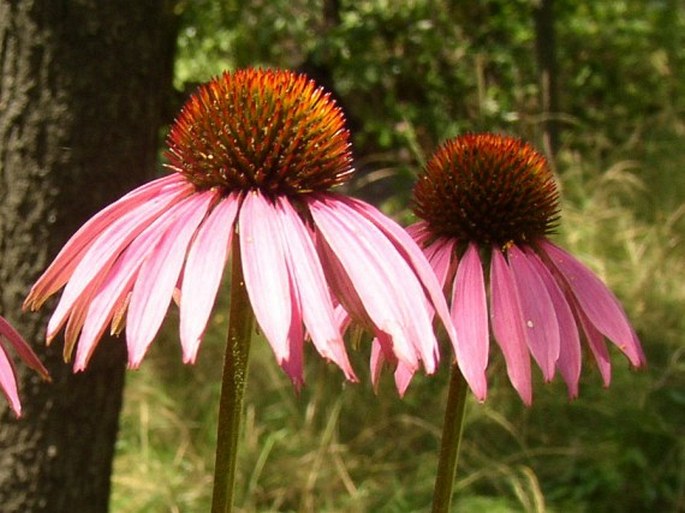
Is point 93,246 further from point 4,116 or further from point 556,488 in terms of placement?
point 556,488

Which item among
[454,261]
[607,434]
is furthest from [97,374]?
[607,434]

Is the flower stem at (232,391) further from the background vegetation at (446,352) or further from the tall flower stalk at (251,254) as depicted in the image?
the background vegetation at (446,352)

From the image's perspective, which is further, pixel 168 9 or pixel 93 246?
pixel 168 9

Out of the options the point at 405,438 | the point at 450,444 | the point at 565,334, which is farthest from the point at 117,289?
the point at 405,438

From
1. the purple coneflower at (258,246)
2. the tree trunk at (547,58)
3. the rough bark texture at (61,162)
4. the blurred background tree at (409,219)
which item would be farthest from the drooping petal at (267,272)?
the tree trunk at (547,58)

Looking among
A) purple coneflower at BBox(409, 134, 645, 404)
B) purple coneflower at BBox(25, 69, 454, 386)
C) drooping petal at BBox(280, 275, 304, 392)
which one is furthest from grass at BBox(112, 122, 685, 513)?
drooping petal at BBox(280, 275, 304, 392)
